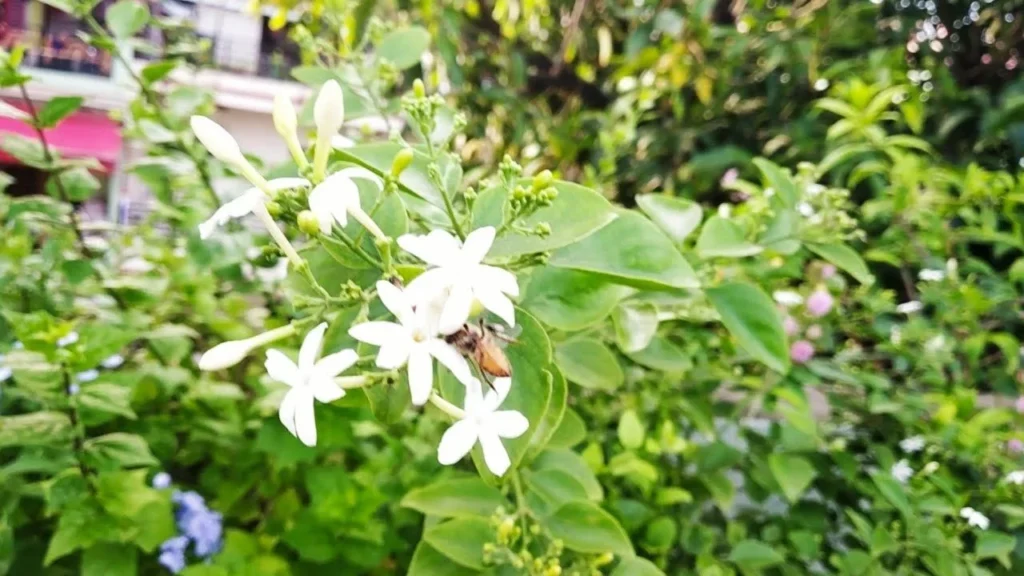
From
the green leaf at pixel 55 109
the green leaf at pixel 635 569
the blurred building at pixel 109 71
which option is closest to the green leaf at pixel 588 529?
the green leaf at pixel 635 569

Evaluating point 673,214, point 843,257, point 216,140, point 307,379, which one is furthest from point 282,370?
point 843,257

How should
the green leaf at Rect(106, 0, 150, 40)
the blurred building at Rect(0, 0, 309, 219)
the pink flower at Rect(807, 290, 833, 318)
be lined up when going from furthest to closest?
the blurred building at Rect(0, 0, 309, 219) < the pink flower at Rect(807, 290, 833, 318) < the green leaf at Rect(106, 0, 150, 40)

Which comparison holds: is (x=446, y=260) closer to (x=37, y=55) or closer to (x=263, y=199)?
(x=263, y=199)

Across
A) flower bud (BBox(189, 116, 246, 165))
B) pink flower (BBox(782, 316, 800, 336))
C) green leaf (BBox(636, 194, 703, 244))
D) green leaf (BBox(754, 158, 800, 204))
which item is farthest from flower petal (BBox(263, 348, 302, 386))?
pink flower (BBox(782, 316, 800, 336))

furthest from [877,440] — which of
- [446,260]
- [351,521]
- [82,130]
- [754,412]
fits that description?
[82,130]

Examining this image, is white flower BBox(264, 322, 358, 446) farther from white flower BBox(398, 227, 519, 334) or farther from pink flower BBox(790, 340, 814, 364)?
pink flower BBox(790, 340, 814, 364)

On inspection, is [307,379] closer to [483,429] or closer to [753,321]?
[483,429]
